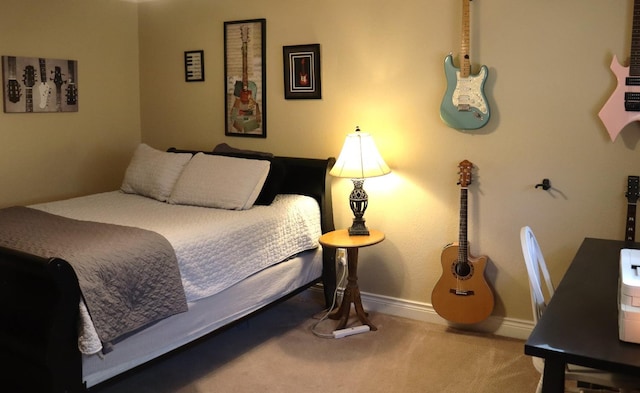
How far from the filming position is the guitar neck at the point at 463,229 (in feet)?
11.2

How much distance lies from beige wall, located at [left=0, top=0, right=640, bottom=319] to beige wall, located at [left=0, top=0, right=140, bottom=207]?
10 millimetres

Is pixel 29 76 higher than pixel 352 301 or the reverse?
higher

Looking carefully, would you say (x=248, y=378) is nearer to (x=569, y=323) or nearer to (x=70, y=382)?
(x=70, y=382)

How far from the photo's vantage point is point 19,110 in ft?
13.1

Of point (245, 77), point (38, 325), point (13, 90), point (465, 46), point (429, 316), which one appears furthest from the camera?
point (245, 77)

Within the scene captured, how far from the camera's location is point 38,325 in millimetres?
2262

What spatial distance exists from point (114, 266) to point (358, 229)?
1534 millimetres

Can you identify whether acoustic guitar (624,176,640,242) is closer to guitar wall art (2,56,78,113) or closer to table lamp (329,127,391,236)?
table lamp (329,127,391,236)

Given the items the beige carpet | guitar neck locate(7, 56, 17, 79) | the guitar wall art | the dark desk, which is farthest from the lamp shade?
guitar neck locate(7, 56, 17, 79)

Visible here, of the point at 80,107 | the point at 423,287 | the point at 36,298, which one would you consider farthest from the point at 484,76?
the point at 80,107

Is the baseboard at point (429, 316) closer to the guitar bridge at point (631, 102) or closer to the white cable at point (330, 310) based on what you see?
the white cable at point (330, 310)

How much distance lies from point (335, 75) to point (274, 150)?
0.68 metres

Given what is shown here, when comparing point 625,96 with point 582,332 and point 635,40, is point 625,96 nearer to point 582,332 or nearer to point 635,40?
point 635,40

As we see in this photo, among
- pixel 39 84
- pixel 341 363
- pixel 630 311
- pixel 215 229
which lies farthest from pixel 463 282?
pixel 39 84
